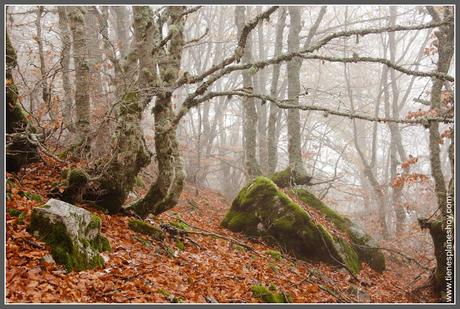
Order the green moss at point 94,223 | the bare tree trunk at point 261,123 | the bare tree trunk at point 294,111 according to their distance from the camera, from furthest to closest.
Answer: the bare tree trunk at point 261,123
the bare tree trunk at point 294,111
the green moss at point 94,223

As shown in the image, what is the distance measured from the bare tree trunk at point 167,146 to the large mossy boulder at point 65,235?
7.54 feet

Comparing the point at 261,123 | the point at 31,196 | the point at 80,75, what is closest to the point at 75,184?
the point at 31,196

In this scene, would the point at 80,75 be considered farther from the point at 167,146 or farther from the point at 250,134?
the point at 250,134

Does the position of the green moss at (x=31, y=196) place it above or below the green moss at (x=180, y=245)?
above

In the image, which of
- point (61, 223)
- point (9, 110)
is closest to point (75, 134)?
point (9, 110)

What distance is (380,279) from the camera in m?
10.2

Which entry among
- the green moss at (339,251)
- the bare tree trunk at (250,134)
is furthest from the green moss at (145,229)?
the bare tree trunk at (250,134)

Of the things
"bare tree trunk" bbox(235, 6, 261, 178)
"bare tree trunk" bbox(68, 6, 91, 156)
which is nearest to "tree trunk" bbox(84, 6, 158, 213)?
"bare tree trunk" bbox(68, 6, 91, 156)

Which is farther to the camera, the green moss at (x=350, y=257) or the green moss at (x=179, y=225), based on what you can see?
the green moss at (x=350, y=257)

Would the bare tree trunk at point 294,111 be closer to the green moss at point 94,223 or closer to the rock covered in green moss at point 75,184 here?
the rock covered in green moss at point 75,184

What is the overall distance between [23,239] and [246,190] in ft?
23.0

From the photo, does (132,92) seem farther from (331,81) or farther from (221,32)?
(331,81)

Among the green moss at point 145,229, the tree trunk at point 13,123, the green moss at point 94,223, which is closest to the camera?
the green moss at point 94,223

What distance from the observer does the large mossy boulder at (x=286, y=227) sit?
32.0 feet
